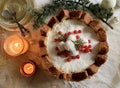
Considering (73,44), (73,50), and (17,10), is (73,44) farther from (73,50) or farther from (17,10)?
(17,10)

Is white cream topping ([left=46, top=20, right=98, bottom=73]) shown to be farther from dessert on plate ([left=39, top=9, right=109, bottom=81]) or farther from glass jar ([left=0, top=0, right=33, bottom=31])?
glass jar ([left=0, top=0, right=33, bottom=31])

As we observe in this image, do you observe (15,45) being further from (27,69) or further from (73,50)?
(73,50)

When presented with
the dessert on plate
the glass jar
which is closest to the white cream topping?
the dessert on plate

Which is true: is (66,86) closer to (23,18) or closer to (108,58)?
(108,58)

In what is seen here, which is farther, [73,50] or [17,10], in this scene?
[17,10]

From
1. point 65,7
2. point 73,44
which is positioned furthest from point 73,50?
point 65,7

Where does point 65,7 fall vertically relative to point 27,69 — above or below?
above

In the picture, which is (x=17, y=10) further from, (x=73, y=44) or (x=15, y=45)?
(x=73, y=44)
